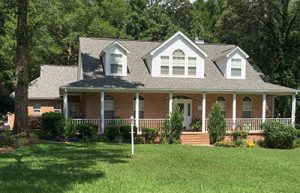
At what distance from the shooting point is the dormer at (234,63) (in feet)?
103

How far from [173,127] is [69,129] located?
20.3 feet

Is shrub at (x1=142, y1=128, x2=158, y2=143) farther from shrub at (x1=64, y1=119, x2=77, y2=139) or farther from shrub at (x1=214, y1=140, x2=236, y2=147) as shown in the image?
shrub at (x1=64, y1=119, x2=77, y2=139)

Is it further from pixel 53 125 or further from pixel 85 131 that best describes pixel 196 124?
pixel 53 125

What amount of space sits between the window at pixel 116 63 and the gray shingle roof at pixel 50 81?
10.3 metres

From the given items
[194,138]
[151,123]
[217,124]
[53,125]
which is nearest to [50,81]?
[151,123]

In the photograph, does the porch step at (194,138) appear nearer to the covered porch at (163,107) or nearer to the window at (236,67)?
the covered porch at (163,107)

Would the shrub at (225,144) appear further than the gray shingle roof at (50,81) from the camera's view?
No

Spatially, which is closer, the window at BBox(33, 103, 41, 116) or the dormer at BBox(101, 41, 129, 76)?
the dormer at BBox(101, 41, 129, 76)

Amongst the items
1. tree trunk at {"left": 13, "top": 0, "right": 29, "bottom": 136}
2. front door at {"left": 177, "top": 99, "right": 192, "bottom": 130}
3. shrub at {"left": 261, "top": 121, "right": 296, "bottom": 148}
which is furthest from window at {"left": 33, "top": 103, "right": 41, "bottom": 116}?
shrub at {"left": 261, "top": 121, "right": 296, "bottom": 148}

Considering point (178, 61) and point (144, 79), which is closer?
point (144, 79)

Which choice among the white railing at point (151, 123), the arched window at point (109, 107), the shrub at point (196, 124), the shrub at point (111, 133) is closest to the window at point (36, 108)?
the arched window at point (109, 107)

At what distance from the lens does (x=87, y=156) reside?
16797mm

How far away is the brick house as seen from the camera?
27.9 m

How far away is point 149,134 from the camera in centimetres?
2609
